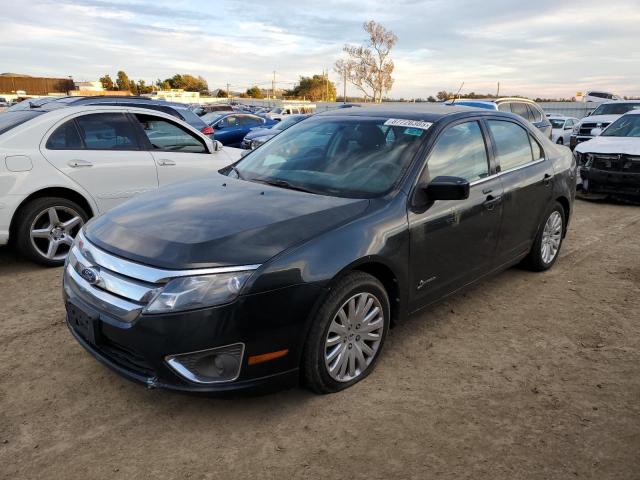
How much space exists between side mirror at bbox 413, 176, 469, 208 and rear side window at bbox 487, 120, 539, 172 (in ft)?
3.73

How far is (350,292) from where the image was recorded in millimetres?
3021

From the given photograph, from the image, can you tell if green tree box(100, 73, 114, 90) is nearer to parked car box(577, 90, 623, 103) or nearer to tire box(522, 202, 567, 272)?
parked car box(577, 90, 623, 103)

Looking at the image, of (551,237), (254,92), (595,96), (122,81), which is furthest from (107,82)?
(551,237)

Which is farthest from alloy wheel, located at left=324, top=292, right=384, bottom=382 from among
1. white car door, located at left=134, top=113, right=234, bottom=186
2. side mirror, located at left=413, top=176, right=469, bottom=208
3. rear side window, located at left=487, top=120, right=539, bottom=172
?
white car door, located at left=134, top=113, right=234, bottom=186

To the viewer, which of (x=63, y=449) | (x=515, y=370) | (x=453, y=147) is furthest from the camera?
(x=453, y=147)

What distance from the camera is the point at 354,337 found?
317cm

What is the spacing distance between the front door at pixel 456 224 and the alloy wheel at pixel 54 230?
147 inches

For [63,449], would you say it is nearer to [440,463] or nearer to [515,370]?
[440,463]

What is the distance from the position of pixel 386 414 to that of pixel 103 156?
4.27m

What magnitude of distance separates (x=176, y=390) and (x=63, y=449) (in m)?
0.63

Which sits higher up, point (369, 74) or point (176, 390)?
point (369, 74)

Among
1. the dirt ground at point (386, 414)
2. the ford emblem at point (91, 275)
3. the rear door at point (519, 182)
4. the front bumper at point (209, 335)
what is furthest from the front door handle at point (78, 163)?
the rear door at point (519, 182)

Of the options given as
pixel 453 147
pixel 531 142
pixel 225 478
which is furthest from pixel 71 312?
pixel 531 142

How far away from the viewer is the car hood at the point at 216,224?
8.93 ft
